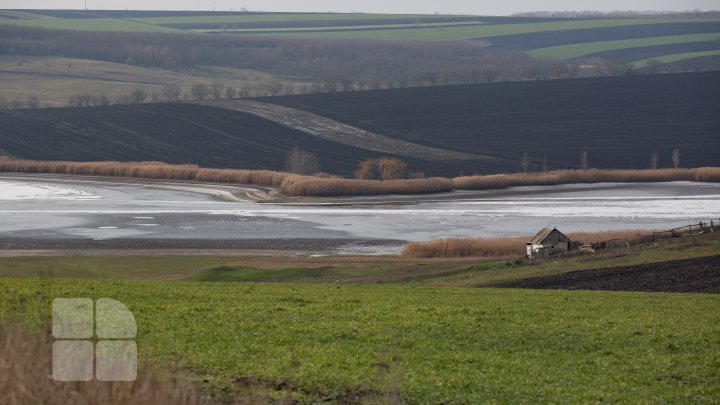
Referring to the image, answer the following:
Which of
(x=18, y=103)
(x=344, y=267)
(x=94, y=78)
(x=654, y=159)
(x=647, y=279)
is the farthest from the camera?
(x=94, y=78)

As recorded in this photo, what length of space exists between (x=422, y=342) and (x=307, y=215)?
50.1 metres

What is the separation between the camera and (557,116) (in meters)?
115

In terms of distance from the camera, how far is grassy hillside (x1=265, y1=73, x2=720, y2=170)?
102 m

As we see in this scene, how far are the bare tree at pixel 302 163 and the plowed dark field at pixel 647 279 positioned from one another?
56.5 meters

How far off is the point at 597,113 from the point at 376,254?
237 feet

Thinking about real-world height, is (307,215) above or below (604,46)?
below

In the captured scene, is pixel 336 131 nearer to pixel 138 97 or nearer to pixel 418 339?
pixel 138 97

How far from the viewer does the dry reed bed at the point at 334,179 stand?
79250 millimetres

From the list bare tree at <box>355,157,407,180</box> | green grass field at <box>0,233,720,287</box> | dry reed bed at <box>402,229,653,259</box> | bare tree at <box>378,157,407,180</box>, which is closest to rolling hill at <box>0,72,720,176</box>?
bare tree at <box>355,157,407,180</box>

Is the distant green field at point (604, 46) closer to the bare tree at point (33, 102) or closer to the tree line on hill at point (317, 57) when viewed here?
the tree line on hill at point (317, 57)

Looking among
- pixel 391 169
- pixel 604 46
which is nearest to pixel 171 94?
pixel 391 169

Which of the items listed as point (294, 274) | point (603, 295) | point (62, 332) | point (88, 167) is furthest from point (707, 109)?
point (62, 332)

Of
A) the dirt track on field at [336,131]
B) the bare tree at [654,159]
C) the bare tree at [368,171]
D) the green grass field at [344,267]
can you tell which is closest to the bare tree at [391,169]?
the bare tree at [368,171]

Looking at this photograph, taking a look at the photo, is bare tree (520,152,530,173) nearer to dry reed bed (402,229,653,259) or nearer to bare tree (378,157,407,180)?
bare tree (378,157,407,180)
